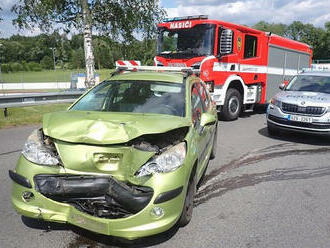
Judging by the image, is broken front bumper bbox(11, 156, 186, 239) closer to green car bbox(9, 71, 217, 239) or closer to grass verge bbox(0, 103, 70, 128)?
green car bbox(9, 71, 217, 239)

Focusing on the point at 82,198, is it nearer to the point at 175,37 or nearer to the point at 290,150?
the point at 290,150

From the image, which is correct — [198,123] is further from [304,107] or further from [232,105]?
[232,105]

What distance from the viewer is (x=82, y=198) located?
9.88 feet

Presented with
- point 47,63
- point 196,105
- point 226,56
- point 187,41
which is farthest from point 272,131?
point 47,63

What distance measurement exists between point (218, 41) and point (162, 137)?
687 centimetres

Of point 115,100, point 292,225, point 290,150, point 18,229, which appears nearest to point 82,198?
point 18,229

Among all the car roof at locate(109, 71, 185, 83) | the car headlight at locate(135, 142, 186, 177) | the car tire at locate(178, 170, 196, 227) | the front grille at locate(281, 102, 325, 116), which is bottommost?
the car tire at locate(178, 170, 196, 227)

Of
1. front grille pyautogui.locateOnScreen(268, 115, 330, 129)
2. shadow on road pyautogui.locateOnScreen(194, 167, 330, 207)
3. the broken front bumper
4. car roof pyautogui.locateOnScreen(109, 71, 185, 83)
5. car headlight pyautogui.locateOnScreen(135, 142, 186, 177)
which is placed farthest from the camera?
front grille pyautogui.locateOnScreen(268, 115, 330, 129)

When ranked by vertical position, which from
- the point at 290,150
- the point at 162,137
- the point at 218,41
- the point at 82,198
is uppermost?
the point at 218,41

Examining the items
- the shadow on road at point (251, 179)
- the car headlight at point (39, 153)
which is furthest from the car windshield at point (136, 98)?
the shadow on road at point (251, 179)

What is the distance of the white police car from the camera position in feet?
24.6

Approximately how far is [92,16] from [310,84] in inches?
319

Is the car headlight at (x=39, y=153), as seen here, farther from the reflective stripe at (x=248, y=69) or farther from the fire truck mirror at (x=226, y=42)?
the fire truck mirror at (x=226, y=42)

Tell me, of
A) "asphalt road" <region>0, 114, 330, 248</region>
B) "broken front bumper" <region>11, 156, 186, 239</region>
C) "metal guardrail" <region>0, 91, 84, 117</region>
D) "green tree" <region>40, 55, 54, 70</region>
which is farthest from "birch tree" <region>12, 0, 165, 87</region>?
"green tree" <region>40, 55, 54, 70</region>
